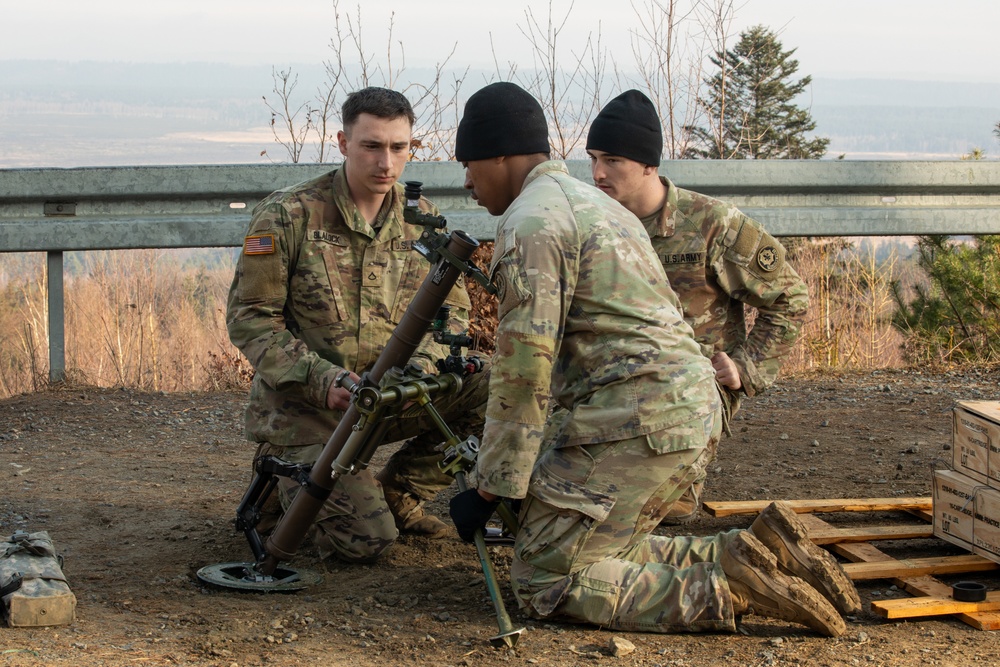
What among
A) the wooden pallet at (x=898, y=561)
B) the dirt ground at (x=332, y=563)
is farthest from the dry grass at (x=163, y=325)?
the wooden pallet at (x=898, y=561)

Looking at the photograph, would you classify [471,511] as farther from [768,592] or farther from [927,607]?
[927,607]

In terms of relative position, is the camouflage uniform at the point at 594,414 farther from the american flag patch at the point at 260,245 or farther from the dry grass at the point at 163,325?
the dry grass at the point at 163,325

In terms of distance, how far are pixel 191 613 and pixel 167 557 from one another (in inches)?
29.5

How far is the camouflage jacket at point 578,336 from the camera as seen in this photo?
3.19 m

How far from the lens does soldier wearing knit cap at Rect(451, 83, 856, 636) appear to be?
321 cm

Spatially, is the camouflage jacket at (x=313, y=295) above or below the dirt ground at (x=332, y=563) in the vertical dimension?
above

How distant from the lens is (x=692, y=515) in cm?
450

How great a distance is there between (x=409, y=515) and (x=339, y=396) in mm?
755

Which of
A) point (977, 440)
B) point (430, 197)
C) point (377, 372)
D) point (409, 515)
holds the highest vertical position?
point (430, 197)

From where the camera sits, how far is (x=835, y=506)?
4.52m

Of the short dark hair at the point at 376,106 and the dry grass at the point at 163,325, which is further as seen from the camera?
the dry grass at the point at 163,325

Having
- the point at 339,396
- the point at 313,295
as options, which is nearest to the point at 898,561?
the point at 339,396

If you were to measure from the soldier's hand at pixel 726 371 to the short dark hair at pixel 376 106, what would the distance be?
155cm

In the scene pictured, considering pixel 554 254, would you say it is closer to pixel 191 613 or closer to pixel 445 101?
pixel 191 613
